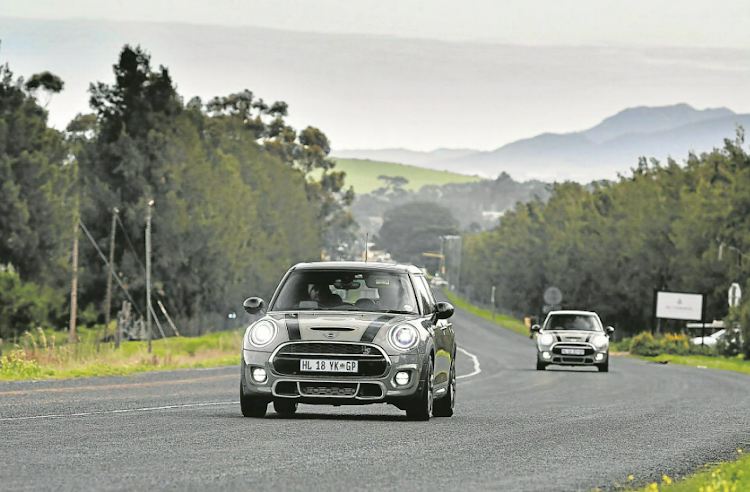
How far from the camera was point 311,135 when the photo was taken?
12219 centimetres

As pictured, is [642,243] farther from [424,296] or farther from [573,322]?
[424,296]

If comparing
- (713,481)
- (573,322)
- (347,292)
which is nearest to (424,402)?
(347,292)

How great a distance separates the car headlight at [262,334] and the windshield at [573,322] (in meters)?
22.3

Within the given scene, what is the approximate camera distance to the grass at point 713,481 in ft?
31.3

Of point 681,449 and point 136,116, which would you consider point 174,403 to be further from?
point 136,116

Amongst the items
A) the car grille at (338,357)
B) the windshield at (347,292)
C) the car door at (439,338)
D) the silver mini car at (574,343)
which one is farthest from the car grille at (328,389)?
the silver mini car at (574,343)

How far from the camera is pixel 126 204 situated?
71.8 m

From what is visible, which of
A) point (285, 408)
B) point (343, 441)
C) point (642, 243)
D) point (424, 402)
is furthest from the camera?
point (642, 243)

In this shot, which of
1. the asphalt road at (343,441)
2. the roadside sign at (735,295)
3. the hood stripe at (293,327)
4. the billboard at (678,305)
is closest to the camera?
the asphalt road at (343,441)

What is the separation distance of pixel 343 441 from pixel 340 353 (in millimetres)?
2019

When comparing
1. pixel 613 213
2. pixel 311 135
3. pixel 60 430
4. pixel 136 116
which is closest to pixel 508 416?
pixel 60 430

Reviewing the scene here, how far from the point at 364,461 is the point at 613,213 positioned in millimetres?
85096

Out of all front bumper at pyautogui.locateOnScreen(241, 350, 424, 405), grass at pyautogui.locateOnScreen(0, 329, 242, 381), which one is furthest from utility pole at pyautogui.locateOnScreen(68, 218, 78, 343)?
front bumper at pyautogui.locateOnScreen(241, 350, 424, 405)

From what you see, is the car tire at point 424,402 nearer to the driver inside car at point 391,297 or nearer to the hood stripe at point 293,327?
the driver inside car at point 391,297
